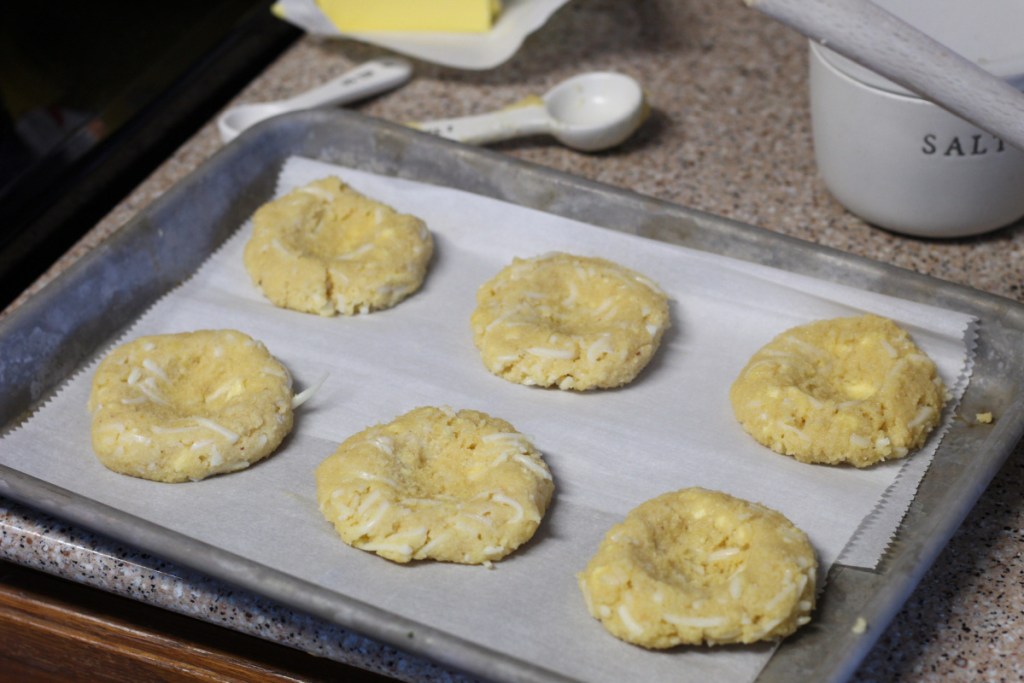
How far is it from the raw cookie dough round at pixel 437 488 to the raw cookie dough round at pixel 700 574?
0.11 meters

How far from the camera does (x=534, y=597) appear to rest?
1207 mm

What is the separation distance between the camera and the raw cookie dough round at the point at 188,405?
1.35m

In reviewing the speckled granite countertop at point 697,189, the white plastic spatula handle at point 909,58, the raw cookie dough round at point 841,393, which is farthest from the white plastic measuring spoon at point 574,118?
the white plastic spatula handle at point 909,58

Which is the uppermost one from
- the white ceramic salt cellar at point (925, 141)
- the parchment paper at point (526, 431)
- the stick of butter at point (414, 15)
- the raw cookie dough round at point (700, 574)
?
the white ceramic salt cellar at point (925, 141)

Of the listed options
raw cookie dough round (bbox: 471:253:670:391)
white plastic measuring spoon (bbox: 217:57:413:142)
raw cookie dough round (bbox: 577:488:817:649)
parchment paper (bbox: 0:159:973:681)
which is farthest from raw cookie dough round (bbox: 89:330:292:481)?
white plastic measuring spoon (bbox: 217:57:413:142)

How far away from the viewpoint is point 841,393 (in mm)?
1434

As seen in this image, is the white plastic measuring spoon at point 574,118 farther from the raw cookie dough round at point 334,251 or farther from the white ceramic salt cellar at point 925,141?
the white ceramic salt cellar at point 925,141

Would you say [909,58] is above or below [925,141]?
above

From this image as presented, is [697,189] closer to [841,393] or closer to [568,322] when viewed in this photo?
[568,322]

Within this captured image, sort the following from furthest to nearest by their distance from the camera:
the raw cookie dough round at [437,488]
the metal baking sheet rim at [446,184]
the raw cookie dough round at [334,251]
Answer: the raw cookie dough round at [334,251] < the raw cookie dough round at [437,488] < the metal baking sheet rim at [446,184]

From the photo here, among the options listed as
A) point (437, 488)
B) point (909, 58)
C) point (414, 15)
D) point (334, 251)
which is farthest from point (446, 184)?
point (909, 58)

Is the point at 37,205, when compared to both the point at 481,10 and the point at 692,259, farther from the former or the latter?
the point at 692,259

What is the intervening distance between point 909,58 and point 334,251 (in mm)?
867

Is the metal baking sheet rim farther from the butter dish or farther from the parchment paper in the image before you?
the butter dish
